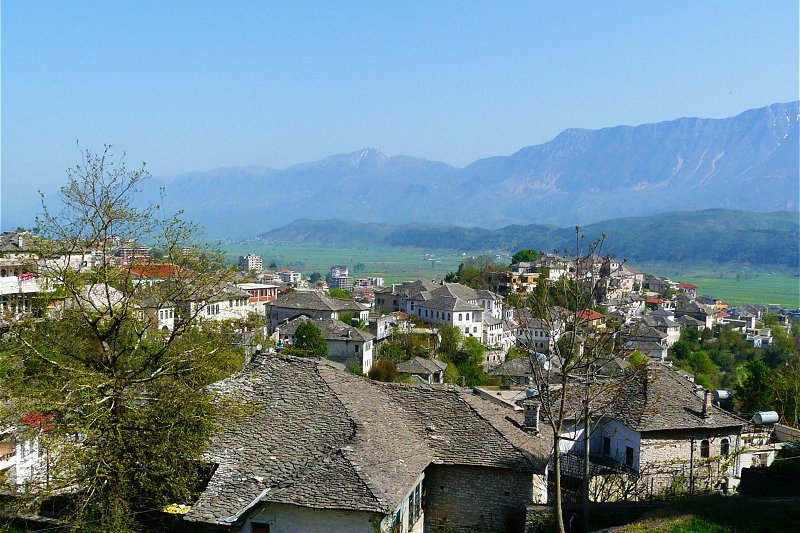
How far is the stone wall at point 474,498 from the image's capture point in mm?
18094

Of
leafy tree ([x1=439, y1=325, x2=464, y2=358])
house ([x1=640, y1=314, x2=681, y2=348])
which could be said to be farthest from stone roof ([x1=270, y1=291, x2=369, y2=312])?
house ([x1=640, y1=314, x2=681, y2=348])

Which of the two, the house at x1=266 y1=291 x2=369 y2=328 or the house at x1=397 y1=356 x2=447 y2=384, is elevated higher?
the house at x1=266 y1=291 x2=369 y2=328

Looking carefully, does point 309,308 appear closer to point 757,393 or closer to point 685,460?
point 757,393

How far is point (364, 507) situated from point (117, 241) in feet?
27.8

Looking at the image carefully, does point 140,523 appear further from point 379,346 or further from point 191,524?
point 379,346

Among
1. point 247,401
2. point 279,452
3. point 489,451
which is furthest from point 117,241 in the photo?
point 489,451

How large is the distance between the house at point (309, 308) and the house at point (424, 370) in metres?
20.9

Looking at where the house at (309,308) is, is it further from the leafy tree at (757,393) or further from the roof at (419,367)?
the leafy tree at (757,393)

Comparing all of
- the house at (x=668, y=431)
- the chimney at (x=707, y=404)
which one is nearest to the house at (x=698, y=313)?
the house at (x=668, y=431)

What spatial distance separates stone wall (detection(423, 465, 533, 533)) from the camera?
18.1 meters

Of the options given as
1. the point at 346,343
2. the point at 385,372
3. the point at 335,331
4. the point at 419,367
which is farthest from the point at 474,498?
the point at 335,331

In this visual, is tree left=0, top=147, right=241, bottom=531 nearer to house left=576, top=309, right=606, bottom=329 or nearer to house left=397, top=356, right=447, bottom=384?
house left=576, top=309, right=606, bottom=329

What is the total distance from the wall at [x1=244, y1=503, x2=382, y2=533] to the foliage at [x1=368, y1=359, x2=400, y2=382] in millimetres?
40842

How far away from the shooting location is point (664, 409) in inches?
988
